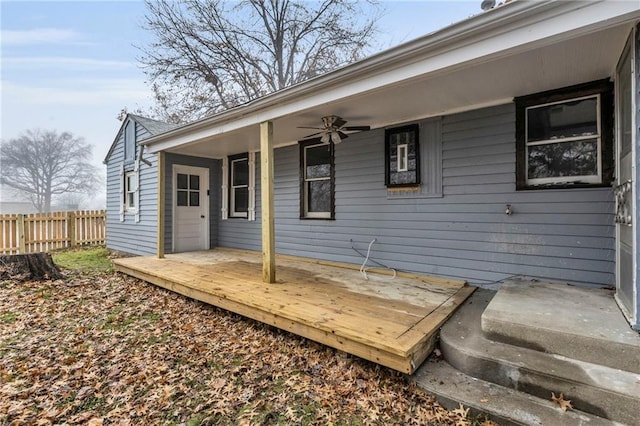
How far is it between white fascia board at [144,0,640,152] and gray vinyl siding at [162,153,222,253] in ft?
14.1

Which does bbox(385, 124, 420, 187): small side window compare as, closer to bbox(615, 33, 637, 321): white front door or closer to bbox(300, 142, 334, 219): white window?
bbox(300, 142, 334, 219): white window

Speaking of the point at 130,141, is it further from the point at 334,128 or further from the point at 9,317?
the point at 334,128

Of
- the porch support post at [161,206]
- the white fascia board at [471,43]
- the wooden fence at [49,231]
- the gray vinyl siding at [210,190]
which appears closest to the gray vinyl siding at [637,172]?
the white fascia board at [471,43]

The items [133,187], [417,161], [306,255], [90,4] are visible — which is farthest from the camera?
[90,4]

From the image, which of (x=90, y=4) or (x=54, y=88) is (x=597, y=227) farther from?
(x=54, y=88)

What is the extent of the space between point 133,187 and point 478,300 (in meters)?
8.17

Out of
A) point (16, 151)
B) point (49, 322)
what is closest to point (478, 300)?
point (49, 322)

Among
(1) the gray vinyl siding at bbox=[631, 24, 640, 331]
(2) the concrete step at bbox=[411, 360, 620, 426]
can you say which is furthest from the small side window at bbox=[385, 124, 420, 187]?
(2) the concrete step at bbox=[411, 360, 620, 426]

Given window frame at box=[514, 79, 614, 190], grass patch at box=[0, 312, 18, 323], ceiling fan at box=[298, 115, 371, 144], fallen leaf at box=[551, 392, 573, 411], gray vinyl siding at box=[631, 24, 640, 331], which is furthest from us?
ceiling fan at box=[298, 115, 371, 144]

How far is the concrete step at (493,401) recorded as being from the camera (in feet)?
5.46

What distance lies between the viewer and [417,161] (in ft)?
13.6

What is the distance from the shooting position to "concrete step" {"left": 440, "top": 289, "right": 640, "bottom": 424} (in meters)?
1.62

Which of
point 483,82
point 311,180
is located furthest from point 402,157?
point 311,180

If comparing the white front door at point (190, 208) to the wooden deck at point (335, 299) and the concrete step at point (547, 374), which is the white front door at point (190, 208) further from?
the concrete step at point (547, 374)
